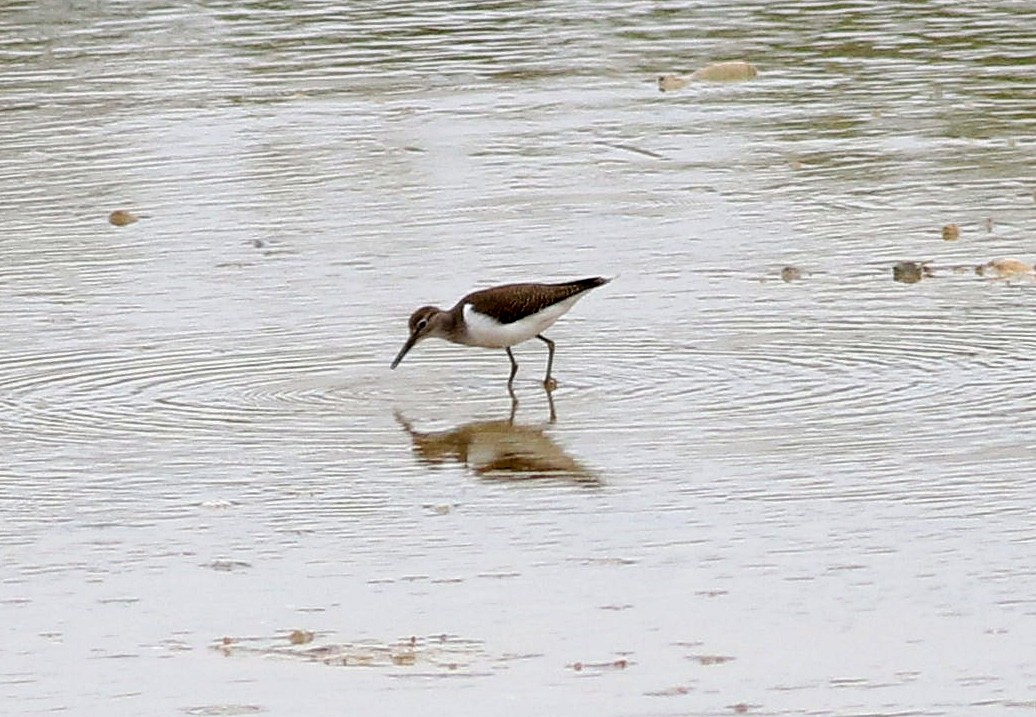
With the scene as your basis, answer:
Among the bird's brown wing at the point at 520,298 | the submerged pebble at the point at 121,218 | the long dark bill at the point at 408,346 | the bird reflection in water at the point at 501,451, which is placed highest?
the bird's brown wing at the point at 520,298

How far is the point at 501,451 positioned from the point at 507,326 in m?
1.20

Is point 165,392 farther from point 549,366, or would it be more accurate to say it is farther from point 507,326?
point 549,366

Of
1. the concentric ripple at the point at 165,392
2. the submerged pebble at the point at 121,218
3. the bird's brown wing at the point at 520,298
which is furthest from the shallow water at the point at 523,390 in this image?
the bird's brown wing at the point at 520,298

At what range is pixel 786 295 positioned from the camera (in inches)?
480

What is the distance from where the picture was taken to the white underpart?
1096 centimetres

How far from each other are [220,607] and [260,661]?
0.57m

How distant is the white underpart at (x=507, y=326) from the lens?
11.0 m

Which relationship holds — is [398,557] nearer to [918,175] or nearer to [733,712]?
[733,712]

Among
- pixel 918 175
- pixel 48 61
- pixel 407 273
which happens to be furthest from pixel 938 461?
pixel 48 61

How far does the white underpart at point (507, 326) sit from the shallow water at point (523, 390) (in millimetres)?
207

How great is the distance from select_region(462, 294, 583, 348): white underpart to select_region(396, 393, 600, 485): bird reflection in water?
0.64 metres

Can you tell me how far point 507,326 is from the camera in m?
11.0

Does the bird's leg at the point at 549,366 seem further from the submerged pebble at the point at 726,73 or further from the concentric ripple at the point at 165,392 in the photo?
the submerged pebble at the point at 726,73

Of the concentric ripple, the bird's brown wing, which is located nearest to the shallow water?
the concentric ripple
